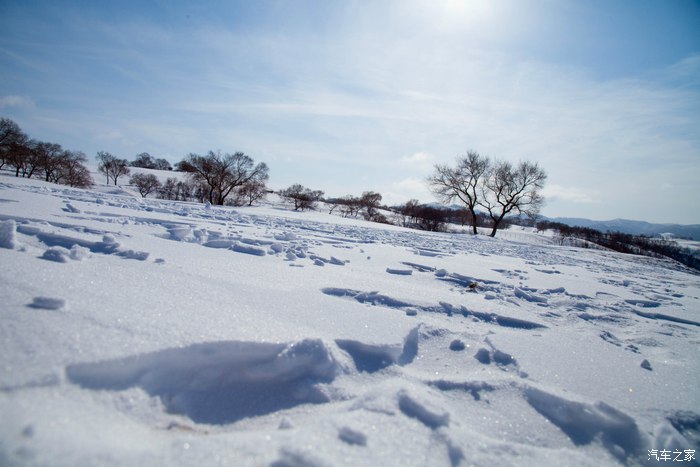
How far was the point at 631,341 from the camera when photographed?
194cm

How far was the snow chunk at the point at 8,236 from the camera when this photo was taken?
180 cm

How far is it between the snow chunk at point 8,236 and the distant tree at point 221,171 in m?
28.4

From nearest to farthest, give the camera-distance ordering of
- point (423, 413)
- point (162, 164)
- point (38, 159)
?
point (423, 413), point (38, 159), point (162, 164)

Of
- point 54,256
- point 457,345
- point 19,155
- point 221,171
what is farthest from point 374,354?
point 19,155

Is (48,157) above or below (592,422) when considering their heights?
above

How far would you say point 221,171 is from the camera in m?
28.3

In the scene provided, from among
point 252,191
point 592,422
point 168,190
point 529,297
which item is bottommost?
point 592,422

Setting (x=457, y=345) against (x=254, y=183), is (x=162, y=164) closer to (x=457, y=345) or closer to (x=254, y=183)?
(x=254, y=183)

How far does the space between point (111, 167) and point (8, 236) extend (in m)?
55.8

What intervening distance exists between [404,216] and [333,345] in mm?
29173

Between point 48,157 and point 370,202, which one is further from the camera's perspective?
point 370,202

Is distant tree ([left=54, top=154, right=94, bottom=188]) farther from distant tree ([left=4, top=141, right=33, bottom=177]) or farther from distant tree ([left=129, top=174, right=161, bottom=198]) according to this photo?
distant tree ([left=129, top=174, right=161, bottom=198])

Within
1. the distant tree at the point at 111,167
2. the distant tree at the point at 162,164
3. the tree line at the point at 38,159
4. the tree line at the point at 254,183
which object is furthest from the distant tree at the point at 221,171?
the distant tree at the point at 162,164

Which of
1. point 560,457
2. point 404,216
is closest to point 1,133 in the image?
point 404,216
